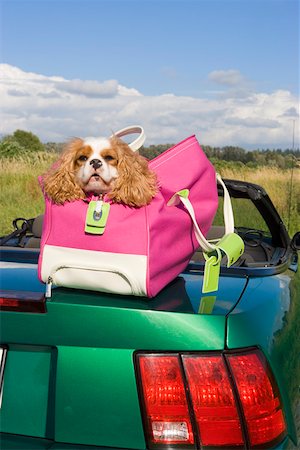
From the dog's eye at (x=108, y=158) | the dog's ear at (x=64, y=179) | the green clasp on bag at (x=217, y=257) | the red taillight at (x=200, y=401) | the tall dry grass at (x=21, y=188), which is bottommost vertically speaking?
the tall dry grass at (x=21, y=188)

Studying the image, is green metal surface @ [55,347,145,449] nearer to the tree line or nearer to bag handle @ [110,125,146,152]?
bag handle @ [110,125,146,152]

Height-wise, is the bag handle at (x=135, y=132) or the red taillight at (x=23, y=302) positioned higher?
the bag handle at (x=135, y=132)

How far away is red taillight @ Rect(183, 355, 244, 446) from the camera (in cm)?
199

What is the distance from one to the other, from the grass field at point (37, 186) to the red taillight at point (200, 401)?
8.72m

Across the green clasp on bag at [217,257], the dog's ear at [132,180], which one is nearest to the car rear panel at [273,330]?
the green clasp on bag at [217,257]

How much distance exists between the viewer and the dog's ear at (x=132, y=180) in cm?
218

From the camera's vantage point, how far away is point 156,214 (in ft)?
7.20

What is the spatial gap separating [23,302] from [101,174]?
0.53 m

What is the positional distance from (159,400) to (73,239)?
610mm

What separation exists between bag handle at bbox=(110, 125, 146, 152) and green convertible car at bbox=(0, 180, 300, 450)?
2.10 feet

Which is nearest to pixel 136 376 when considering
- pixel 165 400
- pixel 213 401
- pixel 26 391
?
pixel 165 400

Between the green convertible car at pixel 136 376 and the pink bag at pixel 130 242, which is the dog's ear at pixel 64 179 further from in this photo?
the green convertible car at pixel 136 376

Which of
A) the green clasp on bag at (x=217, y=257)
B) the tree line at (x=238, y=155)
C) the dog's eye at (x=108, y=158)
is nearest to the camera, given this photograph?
the green clasp on bag at (x=217, y=257)

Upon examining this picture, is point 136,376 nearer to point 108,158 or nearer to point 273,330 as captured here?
point 273,330
